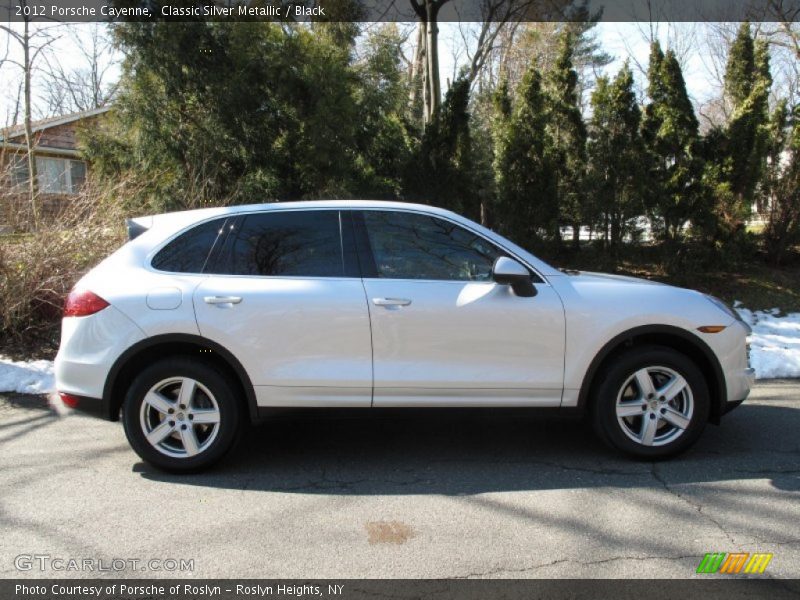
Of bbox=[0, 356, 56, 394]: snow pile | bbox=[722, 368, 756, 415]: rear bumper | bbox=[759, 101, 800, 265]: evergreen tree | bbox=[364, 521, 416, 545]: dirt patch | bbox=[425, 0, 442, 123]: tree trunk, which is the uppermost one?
bbox=[425, 0, 442, 123]: tree trunk

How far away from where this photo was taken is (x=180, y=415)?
159 inches

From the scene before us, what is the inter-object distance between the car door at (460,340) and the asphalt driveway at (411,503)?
22cm

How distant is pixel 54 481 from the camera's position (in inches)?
161

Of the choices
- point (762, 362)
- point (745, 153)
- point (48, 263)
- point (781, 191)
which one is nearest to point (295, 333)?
point (48, 263)

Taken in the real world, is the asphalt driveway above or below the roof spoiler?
below

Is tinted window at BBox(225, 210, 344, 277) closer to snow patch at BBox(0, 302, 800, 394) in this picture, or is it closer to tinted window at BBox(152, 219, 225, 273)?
tinted window at BBox(152, 219, 225, 273)

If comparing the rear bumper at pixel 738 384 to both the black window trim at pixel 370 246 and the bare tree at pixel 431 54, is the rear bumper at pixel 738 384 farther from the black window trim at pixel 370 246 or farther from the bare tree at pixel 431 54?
the bare tree at pixel 431 54

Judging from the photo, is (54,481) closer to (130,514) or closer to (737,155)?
(130,514)

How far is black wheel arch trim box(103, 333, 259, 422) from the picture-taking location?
4.00 m

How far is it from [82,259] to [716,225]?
28.9 feet

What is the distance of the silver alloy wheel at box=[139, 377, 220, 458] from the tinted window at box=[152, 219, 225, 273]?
0.74m

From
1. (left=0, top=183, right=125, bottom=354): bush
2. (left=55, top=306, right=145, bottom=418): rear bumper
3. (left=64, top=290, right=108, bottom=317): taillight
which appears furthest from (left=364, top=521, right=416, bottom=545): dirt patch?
(left=0, top=183, right=125, bottom=354): bush

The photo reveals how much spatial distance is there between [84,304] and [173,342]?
0.63 m

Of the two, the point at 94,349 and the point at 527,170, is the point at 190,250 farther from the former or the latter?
the point at 527,170
